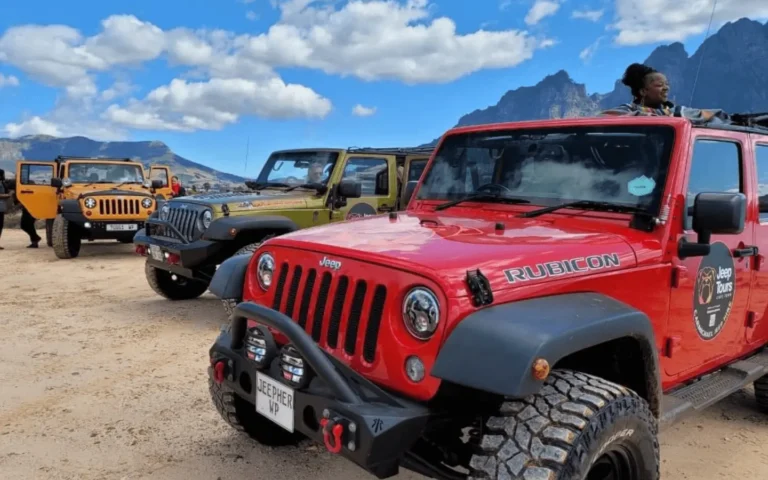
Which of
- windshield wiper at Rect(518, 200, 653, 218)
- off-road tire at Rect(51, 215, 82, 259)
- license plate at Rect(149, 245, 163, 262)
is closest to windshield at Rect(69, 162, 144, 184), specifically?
off-road tire at Rect(51, 215, 82, 259)

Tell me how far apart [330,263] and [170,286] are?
5410 mm

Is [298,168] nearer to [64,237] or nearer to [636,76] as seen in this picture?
[636,76]

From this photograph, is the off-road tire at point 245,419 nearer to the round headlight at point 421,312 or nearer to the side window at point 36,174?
the round headlight at point 421,312

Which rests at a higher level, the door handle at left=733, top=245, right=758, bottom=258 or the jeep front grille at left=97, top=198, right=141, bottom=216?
the door handle at left=733, top=245, right=758, bottom=258

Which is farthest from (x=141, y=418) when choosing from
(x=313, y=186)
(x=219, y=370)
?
(x=313, y=186)

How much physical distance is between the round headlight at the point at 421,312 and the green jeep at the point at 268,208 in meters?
3.72

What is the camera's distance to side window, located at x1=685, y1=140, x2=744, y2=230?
2.96m

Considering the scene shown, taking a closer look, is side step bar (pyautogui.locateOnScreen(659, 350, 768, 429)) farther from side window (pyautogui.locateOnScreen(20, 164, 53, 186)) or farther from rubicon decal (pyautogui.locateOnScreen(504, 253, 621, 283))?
side window (pyautogui.locateOnScreen(20, 164, 53, 186))

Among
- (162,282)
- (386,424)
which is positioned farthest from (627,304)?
(162,282)

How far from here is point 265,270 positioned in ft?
9.43

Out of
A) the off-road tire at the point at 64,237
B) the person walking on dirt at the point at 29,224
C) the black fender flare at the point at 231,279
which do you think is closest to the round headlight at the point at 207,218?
the black fender flare at the point at 231,279

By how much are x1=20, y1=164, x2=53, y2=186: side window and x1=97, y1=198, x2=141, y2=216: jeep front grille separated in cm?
263

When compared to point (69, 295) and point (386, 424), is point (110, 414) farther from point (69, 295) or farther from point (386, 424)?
point (69, 295)

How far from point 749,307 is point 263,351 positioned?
106 inches
